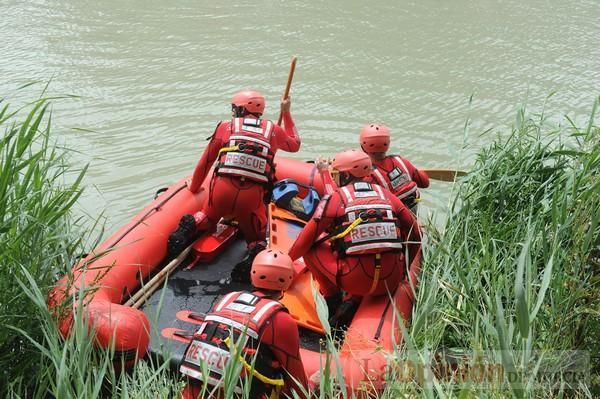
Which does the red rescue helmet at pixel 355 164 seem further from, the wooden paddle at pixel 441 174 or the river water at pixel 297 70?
the river water at pixel 297 70

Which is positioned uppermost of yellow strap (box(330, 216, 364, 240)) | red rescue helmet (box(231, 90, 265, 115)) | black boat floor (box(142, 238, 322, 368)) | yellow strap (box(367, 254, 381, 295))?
red rescue helmet (box(231, 90, 265, 115))

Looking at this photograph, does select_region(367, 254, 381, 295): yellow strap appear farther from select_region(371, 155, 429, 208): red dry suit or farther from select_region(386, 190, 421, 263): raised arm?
select_region(371, 155, 429, 208): red dry suit

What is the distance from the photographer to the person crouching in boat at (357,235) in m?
3.20

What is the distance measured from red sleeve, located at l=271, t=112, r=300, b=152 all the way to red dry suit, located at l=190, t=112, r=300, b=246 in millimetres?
26

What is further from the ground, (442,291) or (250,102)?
(250,102)

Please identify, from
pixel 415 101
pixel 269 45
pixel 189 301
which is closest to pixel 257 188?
pixel 189 301

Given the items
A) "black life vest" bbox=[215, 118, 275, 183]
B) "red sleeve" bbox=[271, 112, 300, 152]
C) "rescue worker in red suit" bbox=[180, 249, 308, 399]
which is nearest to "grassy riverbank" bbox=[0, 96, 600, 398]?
"rescue worker in red suit" bbox=[180, 249, 308, 399]

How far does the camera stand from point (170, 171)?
574 centimetres

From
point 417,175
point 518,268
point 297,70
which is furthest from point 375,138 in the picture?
point 297,70

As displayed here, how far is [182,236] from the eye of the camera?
3846 mm

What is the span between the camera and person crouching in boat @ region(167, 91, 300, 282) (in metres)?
3.84

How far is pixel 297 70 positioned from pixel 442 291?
564 cm

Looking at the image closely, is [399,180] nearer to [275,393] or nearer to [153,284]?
[153,284]

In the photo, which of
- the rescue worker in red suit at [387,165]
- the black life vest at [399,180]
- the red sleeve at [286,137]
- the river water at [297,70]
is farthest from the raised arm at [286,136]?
the river water at [297,70]
